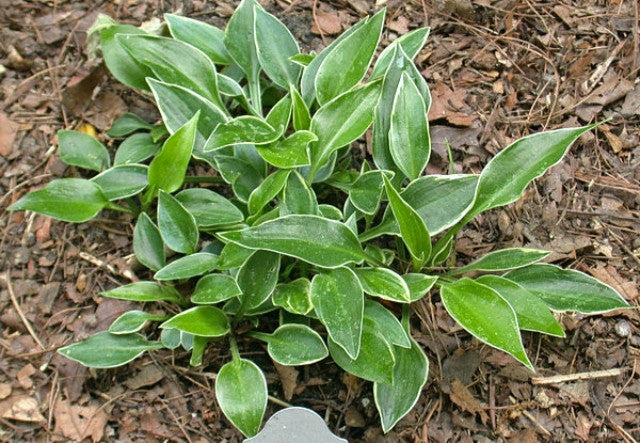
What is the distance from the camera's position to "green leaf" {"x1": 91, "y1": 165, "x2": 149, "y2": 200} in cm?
205

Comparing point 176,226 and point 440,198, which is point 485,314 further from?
point 176,226

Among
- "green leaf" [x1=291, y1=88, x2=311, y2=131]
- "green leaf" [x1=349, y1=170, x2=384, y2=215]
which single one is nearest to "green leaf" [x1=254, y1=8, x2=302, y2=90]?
"green leaf" [x1=291, y1=88, x2=311, y2=131]

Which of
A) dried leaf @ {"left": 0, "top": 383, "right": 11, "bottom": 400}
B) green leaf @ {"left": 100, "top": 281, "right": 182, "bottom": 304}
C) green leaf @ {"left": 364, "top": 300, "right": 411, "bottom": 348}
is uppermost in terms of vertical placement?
green leaf @ {"left": 100, "top": 281, "right": 182, "bottom": 304}

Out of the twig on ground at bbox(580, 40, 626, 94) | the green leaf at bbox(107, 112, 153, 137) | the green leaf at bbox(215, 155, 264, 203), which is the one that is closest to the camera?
the green leaf at bbox(215, 155, 264, 203)

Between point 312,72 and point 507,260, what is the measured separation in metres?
0.87

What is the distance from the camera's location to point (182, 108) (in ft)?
6.68

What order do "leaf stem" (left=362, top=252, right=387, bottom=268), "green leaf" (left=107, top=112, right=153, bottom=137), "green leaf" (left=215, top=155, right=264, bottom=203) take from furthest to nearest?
"green leaf" (left=107, top=112, right=153, bottom=137)
"green leaf" (left=215, top=155, right=264, bottom=203)
"leaf stem" (left=362, top=252, right=387, bottom=268)

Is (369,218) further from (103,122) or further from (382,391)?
(103,122)

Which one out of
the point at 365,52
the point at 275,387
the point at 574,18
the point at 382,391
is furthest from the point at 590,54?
the point at 275,387

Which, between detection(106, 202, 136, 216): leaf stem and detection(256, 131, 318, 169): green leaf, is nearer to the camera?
detection(256, 131, 318, 169): green leaf

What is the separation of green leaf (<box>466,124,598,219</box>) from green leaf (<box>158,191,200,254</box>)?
84cm

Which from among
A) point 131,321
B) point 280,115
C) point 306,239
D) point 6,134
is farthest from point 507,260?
point 6,134

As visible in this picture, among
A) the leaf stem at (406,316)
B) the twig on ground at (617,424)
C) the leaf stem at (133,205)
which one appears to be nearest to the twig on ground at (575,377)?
the twig on ground at (617,424)

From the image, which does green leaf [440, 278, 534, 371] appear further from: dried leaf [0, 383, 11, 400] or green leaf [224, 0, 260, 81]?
dried leaf [0, 383, 11, 400]
